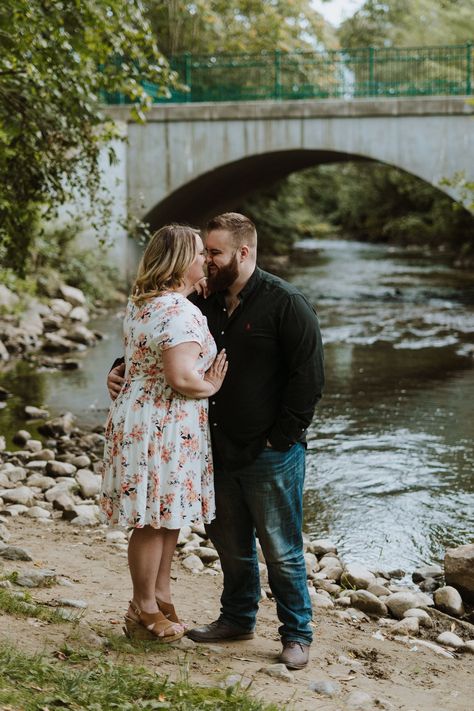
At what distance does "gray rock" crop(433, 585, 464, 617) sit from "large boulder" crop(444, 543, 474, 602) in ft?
0.45

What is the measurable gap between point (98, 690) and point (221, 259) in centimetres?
174

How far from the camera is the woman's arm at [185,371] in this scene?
3.72 m

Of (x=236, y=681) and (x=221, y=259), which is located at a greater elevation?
(x=221, y=259)

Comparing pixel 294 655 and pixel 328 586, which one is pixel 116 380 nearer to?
pixel 294 655

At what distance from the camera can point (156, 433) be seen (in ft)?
12.3

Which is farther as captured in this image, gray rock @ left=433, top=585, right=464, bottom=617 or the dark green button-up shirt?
gray rock @ left=433, top=585, right=464, bottom=617

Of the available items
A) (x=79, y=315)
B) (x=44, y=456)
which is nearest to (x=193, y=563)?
(x=44, y=456)

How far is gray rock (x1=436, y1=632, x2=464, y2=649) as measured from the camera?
4865mm

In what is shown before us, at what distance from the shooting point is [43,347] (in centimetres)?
1467

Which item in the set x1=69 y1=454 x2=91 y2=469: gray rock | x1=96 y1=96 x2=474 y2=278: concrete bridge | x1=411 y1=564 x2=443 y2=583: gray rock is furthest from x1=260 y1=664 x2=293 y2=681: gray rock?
x1=96 y1=96 x2=474 y2=278: concrete bridge

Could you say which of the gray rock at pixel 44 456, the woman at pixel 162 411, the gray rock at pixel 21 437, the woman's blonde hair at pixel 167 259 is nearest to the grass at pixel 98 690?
the woman at pixel 162 411

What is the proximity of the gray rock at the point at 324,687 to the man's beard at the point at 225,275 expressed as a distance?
1.69 metres

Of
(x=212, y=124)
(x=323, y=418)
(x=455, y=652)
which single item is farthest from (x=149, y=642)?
(x=212, y=124)

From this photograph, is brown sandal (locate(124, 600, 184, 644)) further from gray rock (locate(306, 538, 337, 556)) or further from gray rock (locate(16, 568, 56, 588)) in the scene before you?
gray rock (locate(306, 538, 337, 556))
